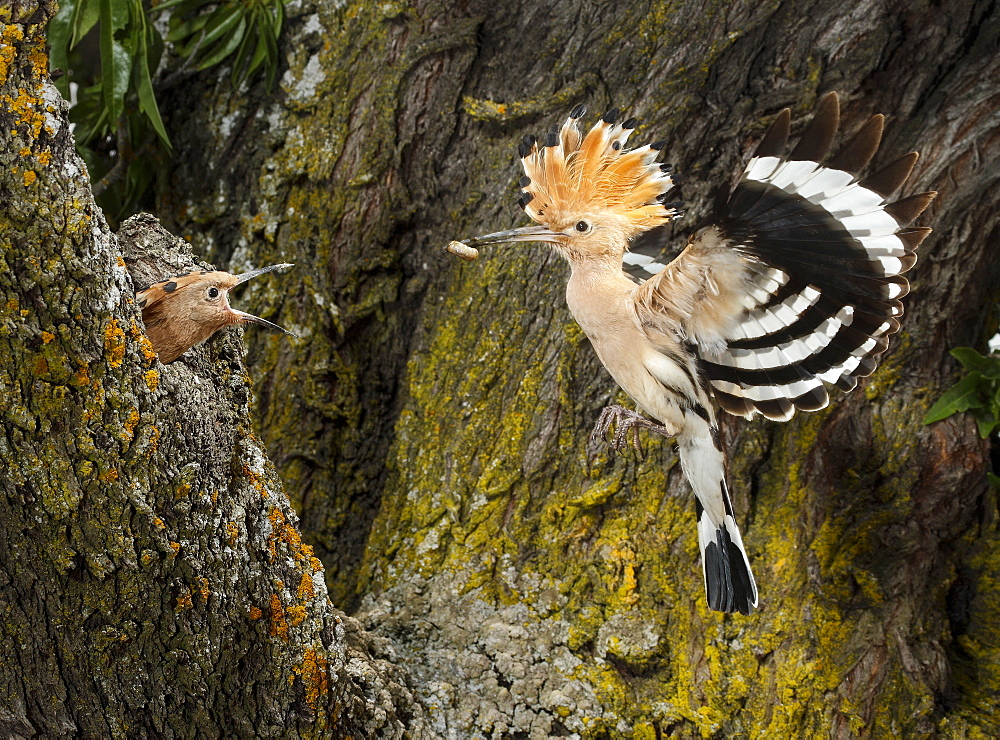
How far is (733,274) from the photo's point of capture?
1.41 metres

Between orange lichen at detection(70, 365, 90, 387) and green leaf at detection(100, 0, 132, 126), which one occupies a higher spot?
green leaf at detection(100, 0, 132, 126)

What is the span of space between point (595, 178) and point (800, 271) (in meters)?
0.38

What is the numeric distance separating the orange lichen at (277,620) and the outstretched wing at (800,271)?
30.1 inches

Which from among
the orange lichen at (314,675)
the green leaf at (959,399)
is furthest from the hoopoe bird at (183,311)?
the green leaf at (959,399)

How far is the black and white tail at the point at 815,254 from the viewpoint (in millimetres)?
1293

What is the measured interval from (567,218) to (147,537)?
84 centimetres

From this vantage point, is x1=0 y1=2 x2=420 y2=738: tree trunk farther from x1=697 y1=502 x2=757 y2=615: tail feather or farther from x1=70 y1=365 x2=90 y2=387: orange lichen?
x1=697 y1=502 x2=757 y2=615: tail feather

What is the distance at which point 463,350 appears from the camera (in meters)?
2.11

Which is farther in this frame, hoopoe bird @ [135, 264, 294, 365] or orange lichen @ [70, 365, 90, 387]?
hoopoe bird @ [135, 264, 294, 365]

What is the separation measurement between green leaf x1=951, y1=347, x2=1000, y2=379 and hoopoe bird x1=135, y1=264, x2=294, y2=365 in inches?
59.1

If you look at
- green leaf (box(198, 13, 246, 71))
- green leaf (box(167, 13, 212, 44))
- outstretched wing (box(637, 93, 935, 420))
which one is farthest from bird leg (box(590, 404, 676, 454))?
green leaf (box(167, 13, 212, 44))

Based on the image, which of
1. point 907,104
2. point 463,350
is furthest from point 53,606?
point 907,104

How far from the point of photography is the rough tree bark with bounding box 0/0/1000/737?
1.84 meters

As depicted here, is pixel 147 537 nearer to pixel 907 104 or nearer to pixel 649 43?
pixel 649 43
